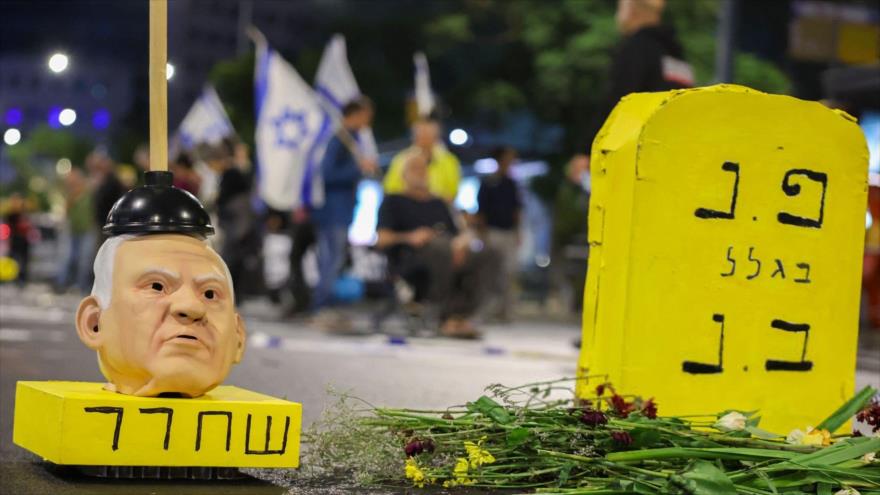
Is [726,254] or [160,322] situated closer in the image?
[160,322]

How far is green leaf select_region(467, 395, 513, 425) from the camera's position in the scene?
4920 millimetres

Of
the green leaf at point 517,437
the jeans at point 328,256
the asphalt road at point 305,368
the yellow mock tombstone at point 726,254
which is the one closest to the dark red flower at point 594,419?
the green leaf at point 517,437

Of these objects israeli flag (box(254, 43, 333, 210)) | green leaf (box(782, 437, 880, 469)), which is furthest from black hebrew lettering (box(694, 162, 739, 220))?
israeli flag (box(254, 43, 333, 210))

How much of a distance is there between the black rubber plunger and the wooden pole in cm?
16

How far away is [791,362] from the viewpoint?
6.36 metres

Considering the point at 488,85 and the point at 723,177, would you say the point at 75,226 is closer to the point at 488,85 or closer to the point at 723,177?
the point at 488,85

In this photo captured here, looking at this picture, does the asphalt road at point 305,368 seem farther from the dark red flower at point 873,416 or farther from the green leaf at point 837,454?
the dark red flower at point 873,416

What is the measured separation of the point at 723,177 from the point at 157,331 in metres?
2.59

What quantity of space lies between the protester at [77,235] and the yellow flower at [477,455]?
640 inches

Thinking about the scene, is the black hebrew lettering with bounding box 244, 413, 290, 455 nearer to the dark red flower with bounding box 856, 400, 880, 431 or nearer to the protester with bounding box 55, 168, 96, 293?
the dark red flower with bounding box 856, 400, 880, 431

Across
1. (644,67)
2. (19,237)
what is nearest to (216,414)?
(644,67)

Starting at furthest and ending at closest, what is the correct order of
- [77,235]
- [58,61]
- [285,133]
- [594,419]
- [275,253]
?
[275,253] < [77,235] < [285,133] < [58,61] < [594,419]

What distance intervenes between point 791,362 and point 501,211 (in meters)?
11.6

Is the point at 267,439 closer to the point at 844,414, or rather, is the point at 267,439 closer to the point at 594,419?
the point at 594,419
